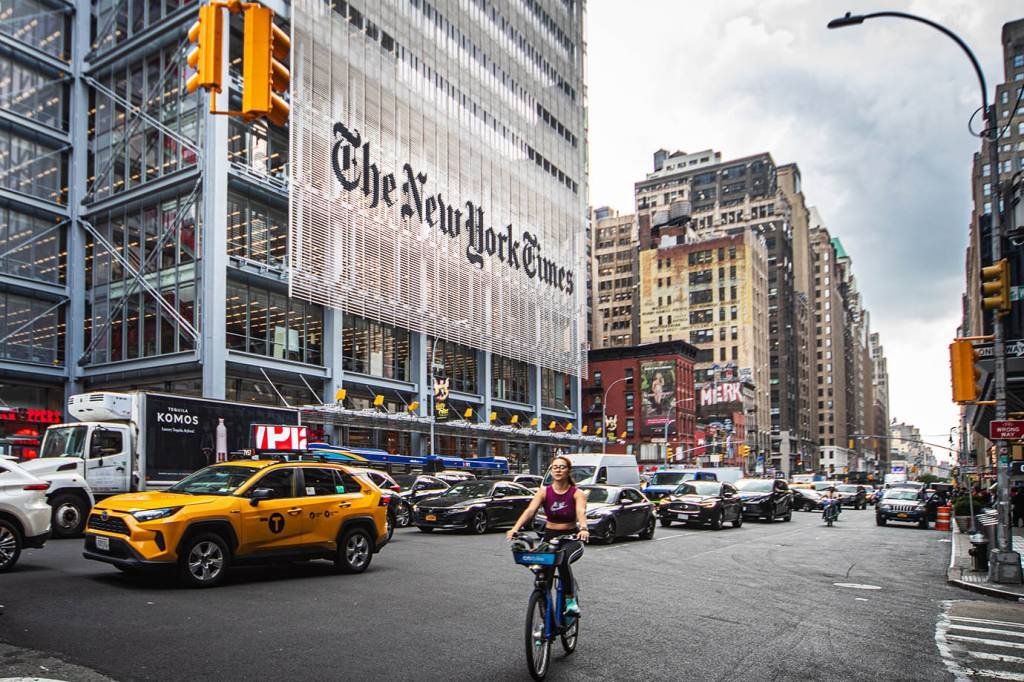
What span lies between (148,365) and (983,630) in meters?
40.5

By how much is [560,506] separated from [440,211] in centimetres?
5183

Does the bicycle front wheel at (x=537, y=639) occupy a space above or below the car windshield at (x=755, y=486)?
above

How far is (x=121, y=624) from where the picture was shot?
9141mm

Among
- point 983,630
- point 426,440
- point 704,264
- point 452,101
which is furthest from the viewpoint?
point 704,264

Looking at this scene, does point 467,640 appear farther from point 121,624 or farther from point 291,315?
point 291,315

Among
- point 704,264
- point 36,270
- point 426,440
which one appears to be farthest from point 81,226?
point 704,264

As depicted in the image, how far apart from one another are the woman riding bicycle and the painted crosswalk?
3.71 m

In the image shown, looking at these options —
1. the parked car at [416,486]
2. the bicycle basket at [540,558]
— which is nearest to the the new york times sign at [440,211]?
the parked car at [416,486]

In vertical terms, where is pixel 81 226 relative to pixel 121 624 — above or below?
above

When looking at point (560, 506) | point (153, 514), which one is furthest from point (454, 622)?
point (153, 514)

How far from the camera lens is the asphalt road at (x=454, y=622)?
25.4 feet

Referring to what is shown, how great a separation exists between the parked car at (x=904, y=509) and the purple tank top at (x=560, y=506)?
28917 millimetres

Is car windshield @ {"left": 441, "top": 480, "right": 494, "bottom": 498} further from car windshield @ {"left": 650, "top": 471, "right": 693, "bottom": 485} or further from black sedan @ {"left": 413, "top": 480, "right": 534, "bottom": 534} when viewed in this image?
car windshield @ {"left": 650, "top": 471, "right": 693, "bottom": 485}

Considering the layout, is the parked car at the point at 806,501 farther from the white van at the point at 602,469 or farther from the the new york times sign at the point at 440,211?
the the new york times sign at the point at 440,211
